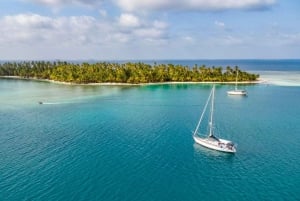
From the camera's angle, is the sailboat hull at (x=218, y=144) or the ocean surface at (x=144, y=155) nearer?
the ocean surface at (x=144, y=155)

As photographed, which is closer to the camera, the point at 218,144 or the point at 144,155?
the point at 144,155

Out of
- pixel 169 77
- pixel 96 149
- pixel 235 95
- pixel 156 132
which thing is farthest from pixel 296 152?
pixel 169 77

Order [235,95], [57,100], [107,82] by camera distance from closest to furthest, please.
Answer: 1. [57,100]
2. [235,95]
3. [107,82]

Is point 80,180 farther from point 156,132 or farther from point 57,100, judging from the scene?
point 57,100

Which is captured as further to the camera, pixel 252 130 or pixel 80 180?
pixel 252 130

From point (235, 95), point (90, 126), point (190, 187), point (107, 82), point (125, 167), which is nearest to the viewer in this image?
point (190, 187)
